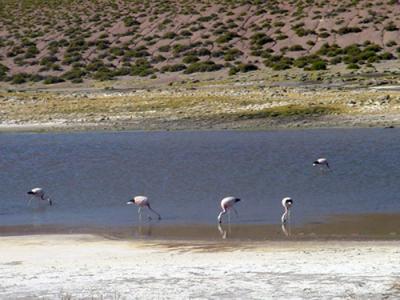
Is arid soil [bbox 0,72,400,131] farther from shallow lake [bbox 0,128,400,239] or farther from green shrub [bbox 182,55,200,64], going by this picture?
green shrub [bbox 182,55,200,64]

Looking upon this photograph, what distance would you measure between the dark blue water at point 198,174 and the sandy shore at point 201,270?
293 centimetres

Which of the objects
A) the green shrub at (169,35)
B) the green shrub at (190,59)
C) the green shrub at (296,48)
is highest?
the green shrub at (169,35)

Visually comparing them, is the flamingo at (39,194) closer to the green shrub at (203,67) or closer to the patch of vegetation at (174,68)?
the green shrub at (203,67)

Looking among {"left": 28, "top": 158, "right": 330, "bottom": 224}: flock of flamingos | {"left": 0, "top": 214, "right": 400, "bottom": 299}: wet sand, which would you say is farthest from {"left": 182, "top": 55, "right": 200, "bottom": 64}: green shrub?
{"left": 0, "top": 214, "right": 400, "bottom": 299}: wet sand

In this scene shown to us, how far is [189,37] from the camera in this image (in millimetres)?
60656

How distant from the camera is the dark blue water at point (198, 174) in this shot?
18625 millimetres

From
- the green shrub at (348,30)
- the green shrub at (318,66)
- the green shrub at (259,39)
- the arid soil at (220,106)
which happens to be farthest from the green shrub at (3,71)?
the green shrub at (348,30)

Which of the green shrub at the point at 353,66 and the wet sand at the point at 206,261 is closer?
the wet sand at the point at 206,261

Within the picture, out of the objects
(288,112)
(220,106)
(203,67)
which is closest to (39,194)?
(288,112)

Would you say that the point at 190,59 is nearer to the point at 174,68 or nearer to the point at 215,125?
the point at 174,68

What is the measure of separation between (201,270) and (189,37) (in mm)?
48987

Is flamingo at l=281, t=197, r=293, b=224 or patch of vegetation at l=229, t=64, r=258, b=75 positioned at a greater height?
patch of vegetation at l=229, t=64, r=258, b=75

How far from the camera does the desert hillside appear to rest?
5125cm

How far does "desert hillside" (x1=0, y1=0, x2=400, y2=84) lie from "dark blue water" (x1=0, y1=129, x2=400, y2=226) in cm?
1667
